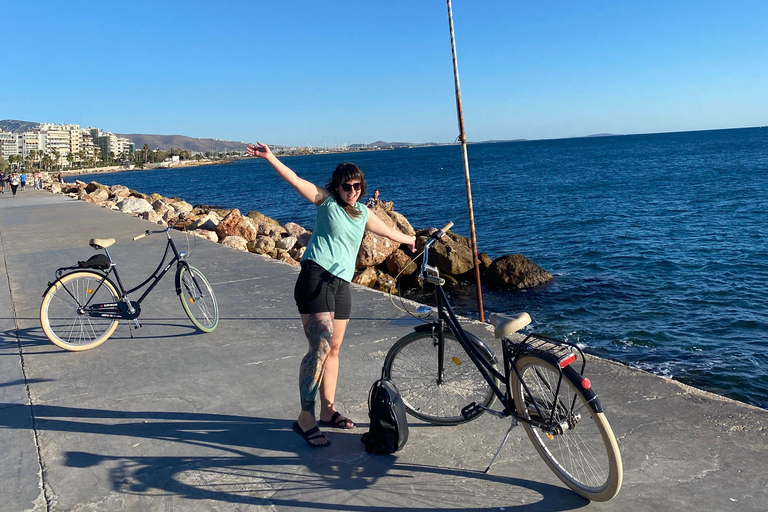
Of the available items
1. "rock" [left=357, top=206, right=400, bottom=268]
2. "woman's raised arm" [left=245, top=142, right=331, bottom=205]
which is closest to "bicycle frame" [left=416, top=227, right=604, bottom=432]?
"woman's raised arm" [left=245, top=142, right=331, bottom=205]

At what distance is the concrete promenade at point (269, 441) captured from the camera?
10.4 ft

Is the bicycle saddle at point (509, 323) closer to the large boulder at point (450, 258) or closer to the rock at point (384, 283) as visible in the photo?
the rock at point (384, 283)

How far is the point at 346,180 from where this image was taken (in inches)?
143

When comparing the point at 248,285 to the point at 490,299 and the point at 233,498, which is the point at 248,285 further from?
the point at 490,299

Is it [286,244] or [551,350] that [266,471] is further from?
[286,244]

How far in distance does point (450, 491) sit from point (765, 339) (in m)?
9.23

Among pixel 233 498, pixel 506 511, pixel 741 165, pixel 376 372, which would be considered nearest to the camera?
pixel 506 511

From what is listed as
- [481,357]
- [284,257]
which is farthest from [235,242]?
[481,357]

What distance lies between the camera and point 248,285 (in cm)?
797

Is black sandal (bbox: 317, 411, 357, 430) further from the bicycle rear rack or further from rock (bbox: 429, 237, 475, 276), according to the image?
rock (bbox: 429, 237, 475, 276)

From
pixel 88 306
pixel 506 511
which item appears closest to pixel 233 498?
pixel 506 511

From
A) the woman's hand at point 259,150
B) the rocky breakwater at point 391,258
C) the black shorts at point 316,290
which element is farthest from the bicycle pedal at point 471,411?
the rocky breakwater at point 391,258

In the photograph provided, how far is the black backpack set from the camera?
11.6 ft

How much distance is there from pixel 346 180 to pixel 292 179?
360 mm
